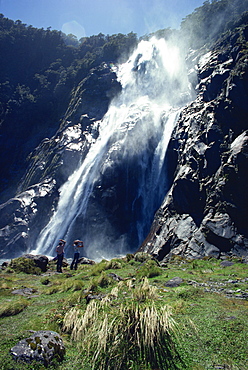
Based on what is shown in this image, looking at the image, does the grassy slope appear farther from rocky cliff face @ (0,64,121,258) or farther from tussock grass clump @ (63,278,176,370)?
rocky cliff face @ (0,64,121,258)

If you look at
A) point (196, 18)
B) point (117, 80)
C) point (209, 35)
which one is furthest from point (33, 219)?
point (196, 18)

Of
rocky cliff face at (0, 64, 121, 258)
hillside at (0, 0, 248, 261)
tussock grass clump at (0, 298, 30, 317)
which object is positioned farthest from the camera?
rocky cliff face at (0, 64, 121, 258)

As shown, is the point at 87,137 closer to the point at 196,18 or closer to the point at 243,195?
the point at 243,195

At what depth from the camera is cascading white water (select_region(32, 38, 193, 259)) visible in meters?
33.2

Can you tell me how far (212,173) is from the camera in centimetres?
2283

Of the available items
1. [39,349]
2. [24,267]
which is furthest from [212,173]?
[39,349]

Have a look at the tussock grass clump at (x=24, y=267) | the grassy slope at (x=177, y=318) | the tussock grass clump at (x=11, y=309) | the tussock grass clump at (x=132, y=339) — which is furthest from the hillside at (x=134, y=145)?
the tussock grass clump at (x=132, y=339)

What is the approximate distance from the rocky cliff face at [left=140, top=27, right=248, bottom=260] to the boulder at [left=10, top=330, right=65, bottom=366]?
15600 mm

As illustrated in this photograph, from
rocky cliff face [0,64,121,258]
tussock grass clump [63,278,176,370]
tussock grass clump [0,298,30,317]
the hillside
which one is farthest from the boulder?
rocky cliff face [0,64,121,258]

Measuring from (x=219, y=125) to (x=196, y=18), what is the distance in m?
42.3

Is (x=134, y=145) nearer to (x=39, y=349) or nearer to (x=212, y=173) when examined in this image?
(x=212, y=173)

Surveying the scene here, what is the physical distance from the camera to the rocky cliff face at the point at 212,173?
19.0 metres

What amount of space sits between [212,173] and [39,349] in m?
21.6

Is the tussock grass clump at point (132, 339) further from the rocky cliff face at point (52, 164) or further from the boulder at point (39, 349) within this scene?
the rocky cliff face at point (52, 164)
